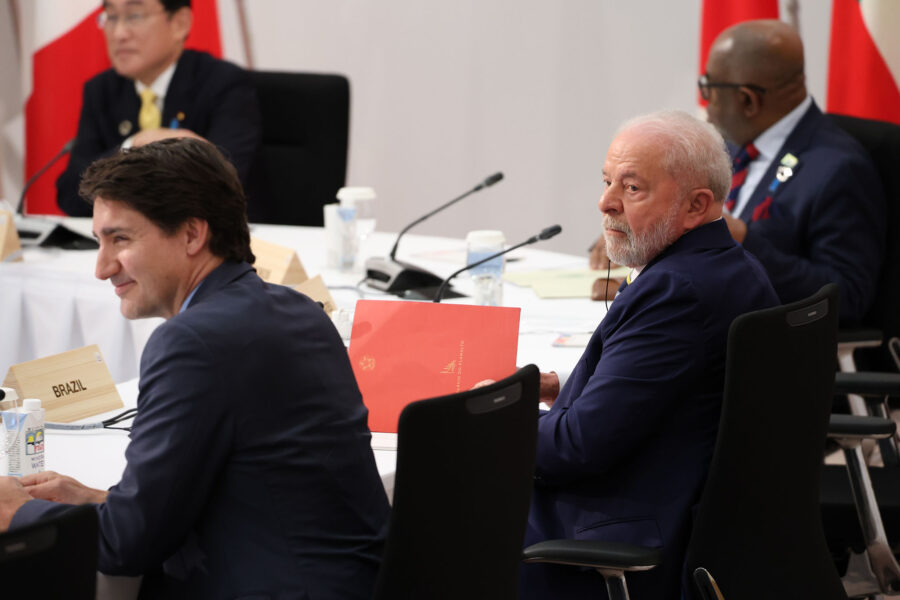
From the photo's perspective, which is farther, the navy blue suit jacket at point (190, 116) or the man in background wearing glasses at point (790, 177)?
the navy blue suit jacket at point (190, 116)

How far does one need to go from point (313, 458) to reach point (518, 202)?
3.74m

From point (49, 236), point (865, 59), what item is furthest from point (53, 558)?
point (865, 59)

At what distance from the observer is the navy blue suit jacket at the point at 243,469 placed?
1436 millimetres

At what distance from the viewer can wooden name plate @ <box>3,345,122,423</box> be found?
1983 millimetres

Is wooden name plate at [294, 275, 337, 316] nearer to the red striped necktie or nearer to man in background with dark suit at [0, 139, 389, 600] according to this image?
man in background with dark suit at [0, 139, 389, 600]

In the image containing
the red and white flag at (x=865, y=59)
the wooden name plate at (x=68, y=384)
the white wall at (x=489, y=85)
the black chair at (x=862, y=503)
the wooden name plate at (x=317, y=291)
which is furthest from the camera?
the white wall at (x=489, y=85)

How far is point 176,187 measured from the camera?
5.32 ft

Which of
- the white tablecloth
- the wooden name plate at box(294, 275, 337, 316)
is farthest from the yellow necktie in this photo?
the wooden name plate at box(294, 275, 337, 316)

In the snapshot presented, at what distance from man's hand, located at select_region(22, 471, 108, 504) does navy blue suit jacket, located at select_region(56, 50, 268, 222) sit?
2.43 meters

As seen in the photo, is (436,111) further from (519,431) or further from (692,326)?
(519,431)

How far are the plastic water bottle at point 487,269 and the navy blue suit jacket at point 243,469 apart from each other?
1.24 metres

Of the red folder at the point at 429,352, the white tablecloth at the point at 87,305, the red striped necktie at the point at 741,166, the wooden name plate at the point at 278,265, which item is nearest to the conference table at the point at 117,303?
the white tablecloth at the point at 87,305

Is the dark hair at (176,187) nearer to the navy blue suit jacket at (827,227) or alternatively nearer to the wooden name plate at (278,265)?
the wooden name plate at (278,265)

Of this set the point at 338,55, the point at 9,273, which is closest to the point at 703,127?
the point at 9,273
